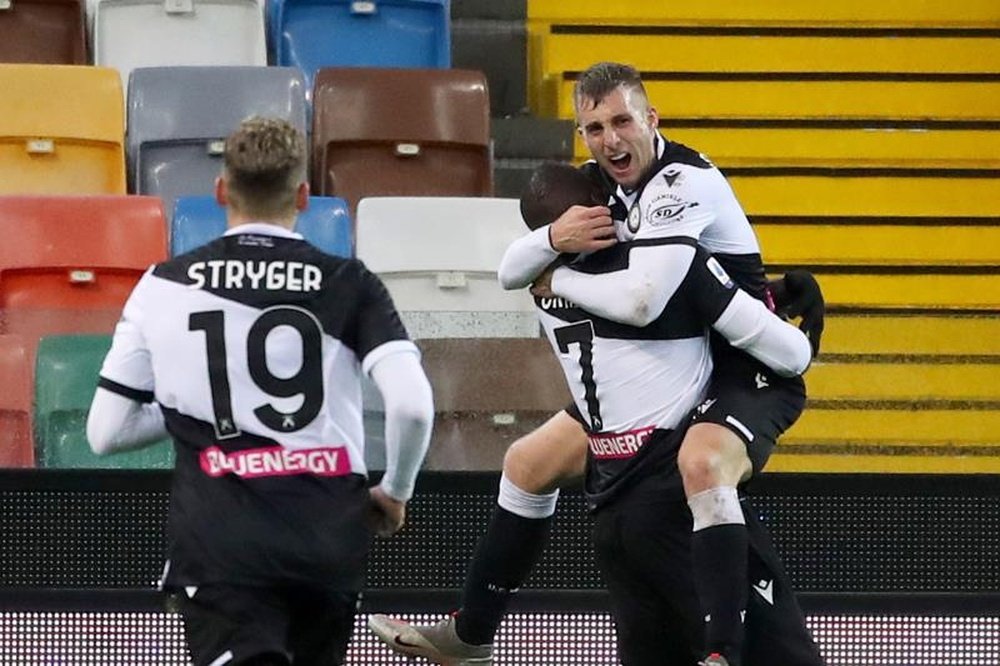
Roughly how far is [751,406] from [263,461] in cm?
114

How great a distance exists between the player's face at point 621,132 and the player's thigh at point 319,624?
42.9 inches

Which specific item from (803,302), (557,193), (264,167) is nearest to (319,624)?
(264,167)

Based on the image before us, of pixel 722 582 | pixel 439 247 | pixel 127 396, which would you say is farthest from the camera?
pixel 439 247

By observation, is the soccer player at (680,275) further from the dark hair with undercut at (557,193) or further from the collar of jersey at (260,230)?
the collar of jersey at (260,230)

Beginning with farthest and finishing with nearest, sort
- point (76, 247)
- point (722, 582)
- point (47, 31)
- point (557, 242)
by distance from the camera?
1. point (47, 31)
2. point (76, 247)
3. point (557, 242)
4. point (722, 582)

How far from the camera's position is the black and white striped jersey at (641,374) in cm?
407

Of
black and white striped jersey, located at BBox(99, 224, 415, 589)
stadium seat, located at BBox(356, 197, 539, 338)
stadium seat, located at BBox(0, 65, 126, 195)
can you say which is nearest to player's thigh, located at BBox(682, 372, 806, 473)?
black and white striped jersey, located at BBox(99, 224, 415, 589)

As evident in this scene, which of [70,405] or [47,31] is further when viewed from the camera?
[47,31]

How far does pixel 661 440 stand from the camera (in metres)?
4.10

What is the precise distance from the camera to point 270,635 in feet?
11.0

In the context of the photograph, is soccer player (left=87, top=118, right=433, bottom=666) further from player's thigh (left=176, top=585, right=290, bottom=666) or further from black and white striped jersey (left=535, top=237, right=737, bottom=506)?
black and white striped jersey (left=535, top=237, right=737, bottom=506)

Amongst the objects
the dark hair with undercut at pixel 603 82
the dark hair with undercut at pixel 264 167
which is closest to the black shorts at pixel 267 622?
the dark hair with undercut at pixel 264 167

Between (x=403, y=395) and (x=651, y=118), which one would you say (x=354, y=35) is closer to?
(x=651, y=118)

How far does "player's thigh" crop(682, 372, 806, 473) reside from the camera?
13.3ft
